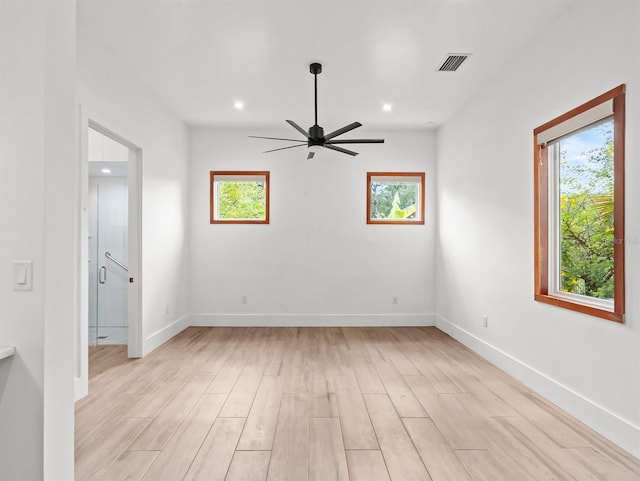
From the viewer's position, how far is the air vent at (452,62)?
348 centimetres

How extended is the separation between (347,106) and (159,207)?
259 cm

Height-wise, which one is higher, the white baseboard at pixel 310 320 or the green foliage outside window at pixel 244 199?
the green foliage outside window at pixel 244 199

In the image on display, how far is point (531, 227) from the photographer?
130 inches

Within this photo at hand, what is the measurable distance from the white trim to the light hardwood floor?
0.19 meters

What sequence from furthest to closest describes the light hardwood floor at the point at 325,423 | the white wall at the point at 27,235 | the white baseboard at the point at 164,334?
the white baseboard at the point at 164,334 < the light hardwood floor at the point at 325,423 < the white wall at the point at 27,235

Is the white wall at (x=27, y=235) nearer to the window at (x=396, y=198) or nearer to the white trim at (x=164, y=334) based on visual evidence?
the white trim at (x=164, y=334)

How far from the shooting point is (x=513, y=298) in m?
3.57

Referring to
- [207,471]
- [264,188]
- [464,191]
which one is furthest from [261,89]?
[207,471]

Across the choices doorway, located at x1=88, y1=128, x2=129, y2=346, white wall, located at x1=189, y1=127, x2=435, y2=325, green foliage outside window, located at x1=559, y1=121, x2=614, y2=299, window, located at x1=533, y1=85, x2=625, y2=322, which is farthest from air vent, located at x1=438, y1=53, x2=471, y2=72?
doorway, located at x1=88, y1=128, x2=129, y2=346

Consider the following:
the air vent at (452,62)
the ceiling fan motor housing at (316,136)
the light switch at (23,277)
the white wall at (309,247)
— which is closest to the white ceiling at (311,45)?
the air vent at (452,62)

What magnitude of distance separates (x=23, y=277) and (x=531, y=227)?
11.3 ft

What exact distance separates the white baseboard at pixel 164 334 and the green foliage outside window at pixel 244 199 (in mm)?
1642

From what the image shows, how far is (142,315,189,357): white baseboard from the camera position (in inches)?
167

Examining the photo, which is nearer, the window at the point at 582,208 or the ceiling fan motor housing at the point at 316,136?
the window at the point at 582,208
